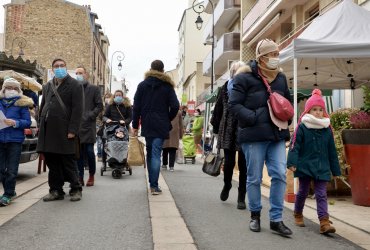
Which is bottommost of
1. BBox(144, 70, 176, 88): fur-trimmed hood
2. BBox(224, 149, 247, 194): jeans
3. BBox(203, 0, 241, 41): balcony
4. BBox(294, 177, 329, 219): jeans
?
BBox(294, 177, 329, 219): jeans

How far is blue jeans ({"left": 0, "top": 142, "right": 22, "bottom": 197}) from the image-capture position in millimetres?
6543

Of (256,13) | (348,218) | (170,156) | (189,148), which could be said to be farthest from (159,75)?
(256,13)

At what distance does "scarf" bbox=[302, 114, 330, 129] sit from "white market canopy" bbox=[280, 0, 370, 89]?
2.36 metres

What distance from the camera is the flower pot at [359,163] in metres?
7.15

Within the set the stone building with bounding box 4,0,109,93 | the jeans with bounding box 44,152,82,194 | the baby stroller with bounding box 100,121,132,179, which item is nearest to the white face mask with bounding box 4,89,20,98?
the jeans with bounding box 44,152,82,194

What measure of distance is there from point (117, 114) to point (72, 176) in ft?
11.9

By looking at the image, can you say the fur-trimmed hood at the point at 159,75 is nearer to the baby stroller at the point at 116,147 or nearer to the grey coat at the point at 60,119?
the grey coat at the point at 60,119

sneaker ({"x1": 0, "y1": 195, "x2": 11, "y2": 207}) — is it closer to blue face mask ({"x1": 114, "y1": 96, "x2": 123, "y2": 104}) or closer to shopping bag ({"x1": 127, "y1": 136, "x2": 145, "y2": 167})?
shopping bag ({"x1": 127, "y1": 136, "x2": 145, "y2": 167})

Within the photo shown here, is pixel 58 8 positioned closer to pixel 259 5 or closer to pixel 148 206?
pixel 259 5

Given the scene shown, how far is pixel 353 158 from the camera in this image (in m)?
7.28

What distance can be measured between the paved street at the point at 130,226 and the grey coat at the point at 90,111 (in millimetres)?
1232

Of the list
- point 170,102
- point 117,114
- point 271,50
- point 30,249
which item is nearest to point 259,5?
point 117,114

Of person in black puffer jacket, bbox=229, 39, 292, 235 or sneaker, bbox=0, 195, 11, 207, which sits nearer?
person in black puffer jacket, bbox=229, 39, 292, 235

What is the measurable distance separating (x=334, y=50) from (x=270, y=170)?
10.5 ft
